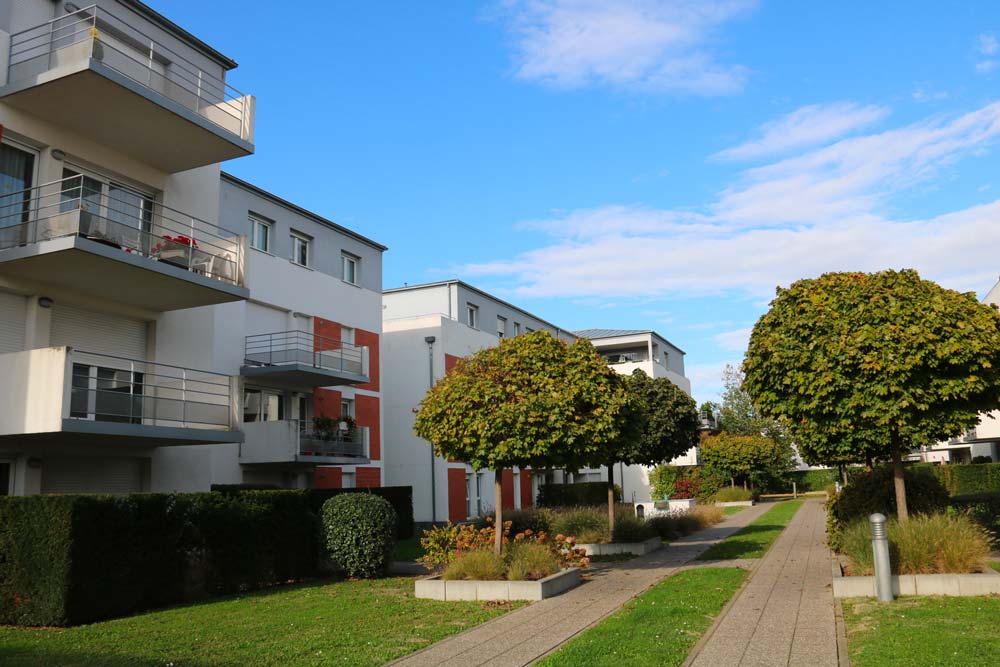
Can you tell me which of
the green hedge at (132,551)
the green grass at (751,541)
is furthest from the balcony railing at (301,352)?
the green grass at (751,541)

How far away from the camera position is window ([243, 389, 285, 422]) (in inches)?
909

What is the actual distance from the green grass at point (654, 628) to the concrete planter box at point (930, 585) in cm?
151

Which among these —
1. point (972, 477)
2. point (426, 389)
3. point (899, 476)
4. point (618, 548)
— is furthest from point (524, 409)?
point (972, 477)

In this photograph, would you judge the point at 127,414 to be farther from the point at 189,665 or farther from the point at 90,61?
the point at 189,665

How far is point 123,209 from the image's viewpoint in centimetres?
1588

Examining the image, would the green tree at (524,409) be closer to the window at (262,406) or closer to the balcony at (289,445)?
the balcony at (289,445)

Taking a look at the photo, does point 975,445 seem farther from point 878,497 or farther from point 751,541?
point 878,497

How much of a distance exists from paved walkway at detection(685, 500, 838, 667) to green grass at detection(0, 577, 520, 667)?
9.29ft

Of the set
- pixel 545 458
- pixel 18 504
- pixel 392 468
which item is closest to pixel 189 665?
pixel 18 504

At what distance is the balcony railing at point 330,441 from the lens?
22.8 m

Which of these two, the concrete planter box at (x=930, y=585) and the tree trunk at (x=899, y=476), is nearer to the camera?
the concrete planter box at (x=930, y=585)

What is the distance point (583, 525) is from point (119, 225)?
36.7ft

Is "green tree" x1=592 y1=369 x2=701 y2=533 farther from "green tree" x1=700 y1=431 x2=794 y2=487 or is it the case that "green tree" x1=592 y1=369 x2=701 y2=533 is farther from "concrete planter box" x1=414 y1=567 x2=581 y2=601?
"green tree" x1=700 y1=431 x2=794 y2=487

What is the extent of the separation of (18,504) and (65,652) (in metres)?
→ 2.97
